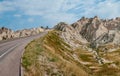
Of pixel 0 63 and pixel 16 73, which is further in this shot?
pixel 0 63

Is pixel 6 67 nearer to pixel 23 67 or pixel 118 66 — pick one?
pixel 23 67

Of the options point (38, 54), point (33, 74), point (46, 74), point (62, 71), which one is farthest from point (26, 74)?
point (38, 54)

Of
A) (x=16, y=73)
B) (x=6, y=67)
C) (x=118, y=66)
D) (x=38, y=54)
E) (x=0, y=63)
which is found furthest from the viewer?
(x=118, y=66)

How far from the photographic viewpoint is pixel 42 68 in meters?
41.9

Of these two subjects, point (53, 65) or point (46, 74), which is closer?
point (46, 74)

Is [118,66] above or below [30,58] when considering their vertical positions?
below

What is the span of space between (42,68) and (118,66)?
3941 inches

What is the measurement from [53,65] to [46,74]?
3.50m

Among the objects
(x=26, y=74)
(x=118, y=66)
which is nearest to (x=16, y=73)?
(x=26, y=74)

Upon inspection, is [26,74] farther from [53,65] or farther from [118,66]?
[118,66]

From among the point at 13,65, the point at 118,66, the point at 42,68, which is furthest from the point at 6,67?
the point at 118,66

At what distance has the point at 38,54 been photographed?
159 ft

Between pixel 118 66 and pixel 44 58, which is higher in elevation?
pixel 44 58

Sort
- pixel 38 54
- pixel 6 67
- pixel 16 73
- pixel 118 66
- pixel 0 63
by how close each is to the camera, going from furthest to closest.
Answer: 1. pixel 118 66
2. pixel 38 54
3. pixel 0 63
4. pixel 6 67
5. pixel 16 73
